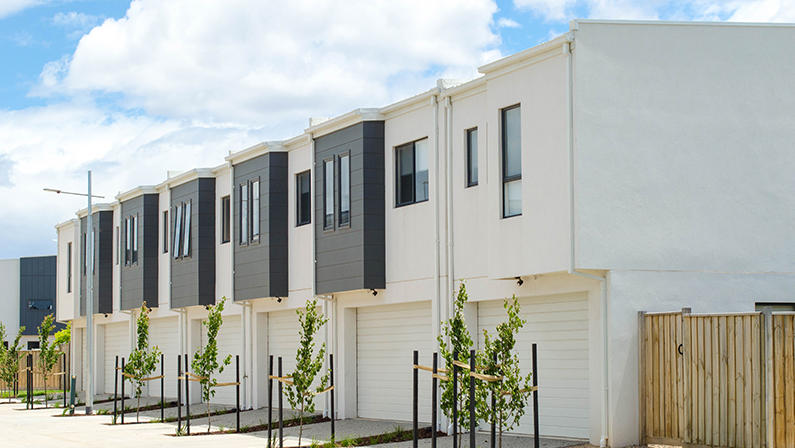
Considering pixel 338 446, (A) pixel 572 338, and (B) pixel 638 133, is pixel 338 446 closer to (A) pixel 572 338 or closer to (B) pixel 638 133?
(A) pixel 572 338

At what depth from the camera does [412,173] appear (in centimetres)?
2091

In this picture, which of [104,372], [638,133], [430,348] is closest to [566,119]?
[638,133]

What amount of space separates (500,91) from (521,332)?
4.60 m

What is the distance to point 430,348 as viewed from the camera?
20281mm

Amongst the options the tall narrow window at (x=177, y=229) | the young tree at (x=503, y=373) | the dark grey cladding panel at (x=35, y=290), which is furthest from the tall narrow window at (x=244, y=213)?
the dark grey cladding panel at (x=35, y=290)

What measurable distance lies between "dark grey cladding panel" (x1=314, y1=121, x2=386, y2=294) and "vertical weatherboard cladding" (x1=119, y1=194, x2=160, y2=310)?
1289cm


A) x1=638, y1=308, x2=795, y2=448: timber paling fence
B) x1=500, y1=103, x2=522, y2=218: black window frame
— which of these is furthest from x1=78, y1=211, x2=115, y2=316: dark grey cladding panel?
x1=638, y1=308, x2=795, y2=448: timber paling fence

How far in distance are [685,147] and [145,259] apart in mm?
22065

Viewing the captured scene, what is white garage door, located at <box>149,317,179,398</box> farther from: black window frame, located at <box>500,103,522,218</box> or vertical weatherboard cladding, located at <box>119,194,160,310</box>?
black window frame, located at <box>500,103,522,218</box>

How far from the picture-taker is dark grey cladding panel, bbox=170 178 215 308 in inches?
1148

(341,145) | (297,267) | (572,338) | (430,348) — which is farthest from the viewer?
(297,267)

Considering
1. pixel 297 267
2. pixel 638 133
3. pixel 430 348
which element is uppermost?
pixel 638 133

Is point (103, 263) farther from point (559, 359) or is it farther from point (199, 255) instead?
point (559, 359)

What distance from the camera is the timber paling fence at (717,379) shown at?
13.3m
